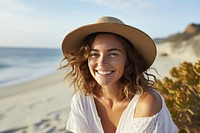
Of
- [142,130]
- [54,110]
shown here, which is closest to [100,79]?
[142,130]

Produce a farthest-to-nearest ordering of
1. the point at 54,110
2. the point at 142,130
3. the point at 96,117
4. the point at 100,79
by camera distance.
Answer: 1. the point at 54,110
2. the point at 96,117
3. the point at 100,79
4. the point at 142,130

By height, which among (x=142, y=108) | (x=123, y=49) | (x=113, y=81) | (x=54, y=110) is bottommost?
(x=54, y=110)

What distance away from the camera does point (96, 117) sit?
90.8 inches

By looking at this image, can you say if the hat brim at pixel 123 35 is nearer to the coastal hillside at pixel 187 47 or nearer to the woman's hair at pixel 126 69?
the woman's hair at pixel 126 69

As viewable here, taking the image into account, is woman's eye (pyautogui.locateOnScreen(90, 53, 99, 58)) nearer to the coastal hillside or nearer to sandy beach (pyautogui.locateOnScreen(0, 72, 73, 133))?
sandy beach (pyautogui.locateOnScreen(0, 72, 73, 133))

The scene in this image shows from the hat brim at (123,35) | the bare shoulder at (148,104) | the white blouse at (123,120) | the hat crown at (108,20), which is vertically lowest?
the white blouse at (123,120)

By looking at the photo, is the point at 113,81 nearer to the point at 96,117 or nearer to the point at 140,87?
the point at 140,87

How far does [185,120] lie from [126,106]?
875mm

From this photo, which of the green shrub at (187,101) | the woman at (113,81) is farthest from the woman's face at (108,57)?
the green shrub at (187,101)

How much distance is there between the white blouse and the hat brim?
1.04 ft

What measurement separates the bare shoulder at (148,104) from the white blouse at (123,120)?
3 cm

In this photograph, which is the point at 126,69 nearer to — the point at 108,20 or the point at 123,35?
the point at 123,35

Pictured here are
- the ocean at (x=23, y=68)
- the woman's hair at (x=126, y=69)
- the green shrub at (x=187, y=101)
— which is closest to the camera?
the woman's hair at (x=126, y=69)

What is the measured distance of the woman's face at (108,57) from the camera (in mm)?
2039
